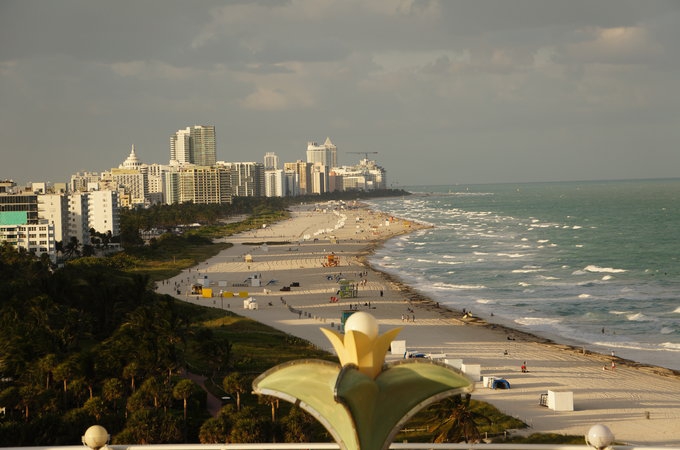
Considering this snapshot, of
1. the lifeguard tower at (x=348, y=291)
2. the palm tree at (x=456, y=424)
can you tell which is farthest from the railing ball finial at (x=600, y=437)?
the lifeguard tower at (x=348, y=291)

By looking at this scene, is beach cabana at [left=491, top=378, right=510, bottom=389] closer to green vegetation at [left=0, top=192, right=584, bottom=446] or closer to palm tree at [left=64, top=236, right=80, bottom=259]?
green vegetation at [left=0, top=192, right=584, bottom=446]

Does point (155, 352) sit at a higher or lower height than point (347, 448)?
lower

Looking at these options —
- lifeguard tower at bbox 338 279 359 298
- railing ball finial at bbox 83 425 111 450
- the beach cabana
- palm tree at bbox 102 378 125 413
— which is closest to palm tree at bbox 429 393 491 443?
palm tree at bbox 102 378 125 413

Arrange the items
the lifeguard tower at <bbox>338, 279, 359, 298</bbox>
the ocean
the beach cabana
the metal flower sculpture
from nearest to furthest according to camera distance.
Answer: the metal flower sculpture < the beach cabana < the ocean < the lifeguard tower at <bbox>338, 279, 359, 298</bbox>

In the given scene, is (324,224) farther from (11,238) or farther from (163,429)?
(163,429)

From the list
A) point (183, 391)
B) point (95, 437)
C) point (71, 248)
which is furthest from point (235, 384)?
point (71, 248)

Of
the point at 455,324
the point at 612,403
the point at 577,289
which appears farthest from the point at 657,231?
the point at 612,403
